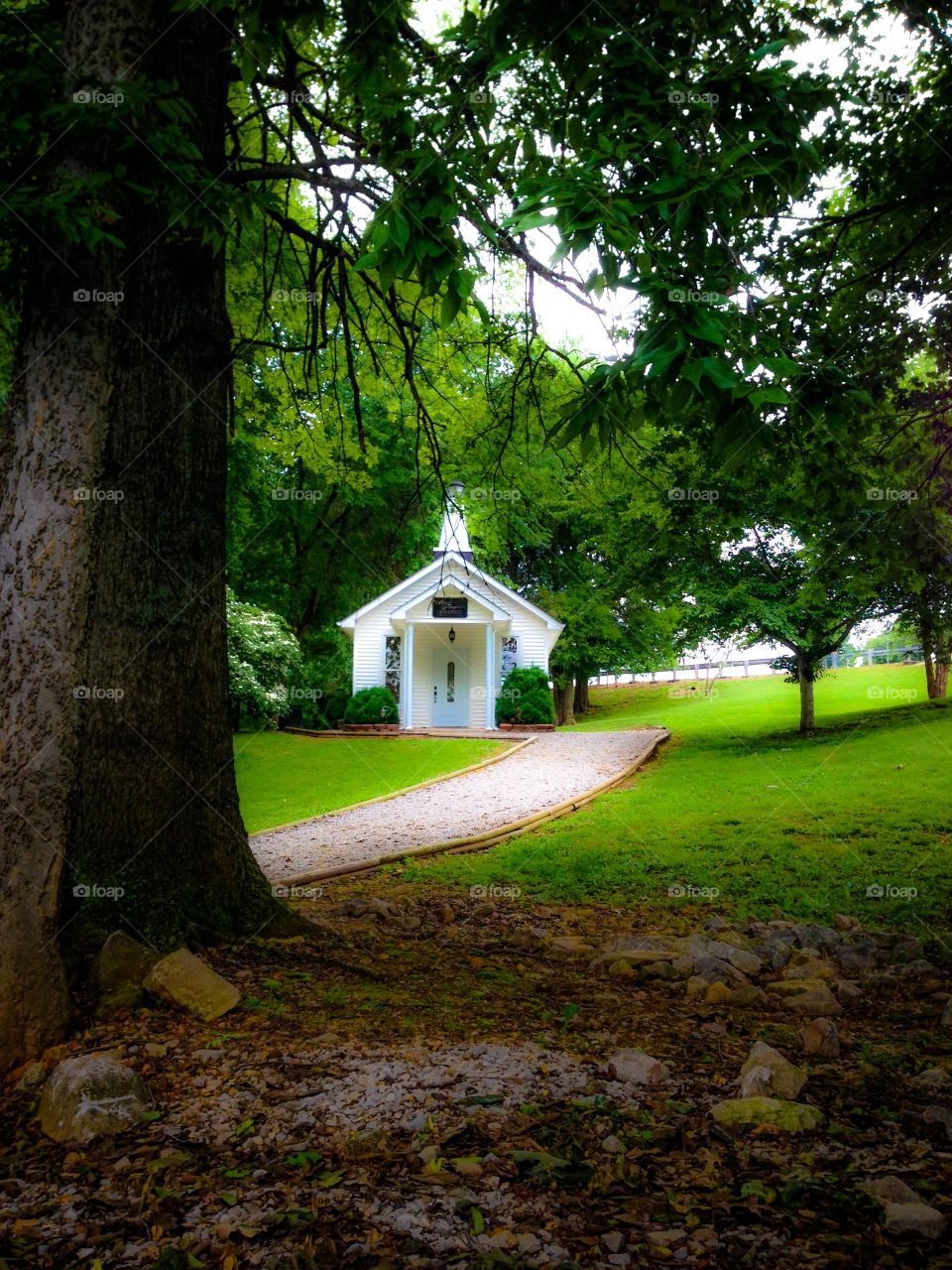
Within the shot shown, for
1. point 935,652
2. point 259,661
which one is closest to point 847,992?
point 259,661

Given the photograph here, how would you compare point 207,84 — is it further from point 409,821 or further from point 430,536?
point 430,536

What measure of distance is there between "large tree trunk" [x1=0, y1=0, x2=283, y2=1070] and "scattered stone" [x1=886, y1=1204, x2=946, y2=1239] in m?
3.00

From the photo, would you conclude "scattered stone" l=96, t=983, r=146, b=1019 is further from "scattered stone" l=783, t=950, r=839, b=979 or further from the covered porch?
the covered porch

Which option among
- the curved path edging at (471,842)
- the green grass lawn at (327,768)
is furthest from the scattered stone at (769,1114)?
the green grass lawn at (327,768)

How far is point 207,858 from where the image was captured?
433 centimetres

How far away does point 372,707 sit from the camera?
83.9 ft

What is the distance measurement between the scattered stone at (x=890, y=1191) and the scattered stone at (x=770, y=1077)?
23.5 inches

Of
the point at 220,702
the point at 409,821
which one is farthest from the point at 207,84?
the point at 409,821

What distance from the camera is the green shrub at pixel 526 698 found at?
26203 mm

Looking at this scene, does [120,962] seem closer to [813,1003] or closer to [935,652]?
[813,1003]

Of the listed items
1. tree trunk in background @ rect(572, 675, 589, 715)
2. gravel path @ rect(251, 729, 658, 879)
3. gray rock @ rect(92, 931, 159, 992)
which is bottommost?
gravel path @ rect(251, 729, 658, 879)

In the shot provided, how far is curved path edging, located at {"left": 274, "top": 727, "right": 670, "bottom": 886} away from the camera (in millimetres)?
7973

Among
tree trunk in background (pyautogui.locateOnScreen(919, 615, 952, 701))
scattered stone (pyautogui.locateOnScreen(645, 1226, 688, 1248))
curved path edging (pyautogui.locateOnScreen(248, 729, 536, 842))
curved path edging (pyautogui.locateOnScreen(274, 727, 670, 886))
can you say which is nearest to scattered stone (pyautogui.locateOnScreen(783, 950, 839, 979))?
scattered stone (pyautogui.locateOnScreen(645, 1226, 688, 1248))

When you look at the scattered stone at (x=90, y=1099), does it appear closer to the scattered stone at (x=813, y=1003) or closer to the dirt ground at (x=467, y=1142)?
the dirt ground at (x=467, y=1142)
